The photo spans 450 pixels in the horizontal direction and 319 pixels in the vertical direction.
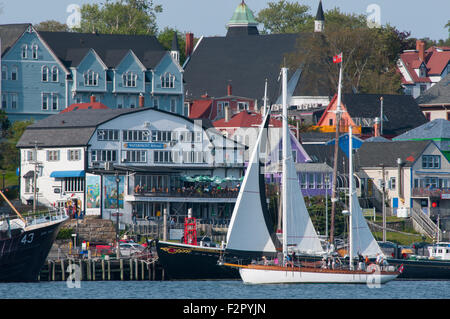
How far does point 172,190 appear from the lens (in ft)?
292

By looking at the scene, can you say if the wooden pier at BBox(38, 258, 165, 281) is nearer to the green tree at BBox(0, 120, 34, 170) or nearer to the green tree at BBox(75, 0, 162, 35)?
the green tree at BBox(0, 120, 34, 170)

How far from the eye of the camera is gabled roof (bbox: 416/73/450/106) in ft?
453

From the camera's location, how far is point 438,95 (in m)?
140

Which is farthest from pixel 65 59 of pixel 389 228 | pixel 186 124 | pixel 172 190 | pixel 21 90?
pixel 389 228

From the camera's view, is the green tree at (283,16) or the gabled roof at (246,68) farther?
the green tree at (283,16)

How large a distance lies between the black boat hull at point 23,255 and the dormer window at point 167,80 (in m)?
57.4

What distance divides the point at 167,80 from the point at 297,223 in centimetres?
6116

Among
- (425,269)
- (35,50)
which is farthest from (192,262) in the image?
(35,50)

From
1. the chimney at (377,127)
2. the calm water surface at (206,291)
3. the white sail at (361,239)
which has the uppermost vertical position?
the chimney at (377,127)

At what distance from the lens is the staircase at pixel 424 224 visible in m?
91.1

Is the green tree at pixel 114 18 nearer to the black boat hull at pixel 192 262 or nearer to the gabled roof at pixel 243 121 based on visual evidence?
the gabled roof at pixel 243 121

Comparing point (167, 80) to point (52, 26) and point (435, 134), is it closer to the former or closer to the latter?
point (435, 134)

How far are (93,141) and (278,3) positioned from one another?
102464 mm

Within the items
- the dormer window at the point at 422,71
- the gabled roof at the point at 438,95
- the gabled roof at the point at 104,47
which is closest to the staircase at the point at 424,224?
the gabled roof at the point at 104,47
